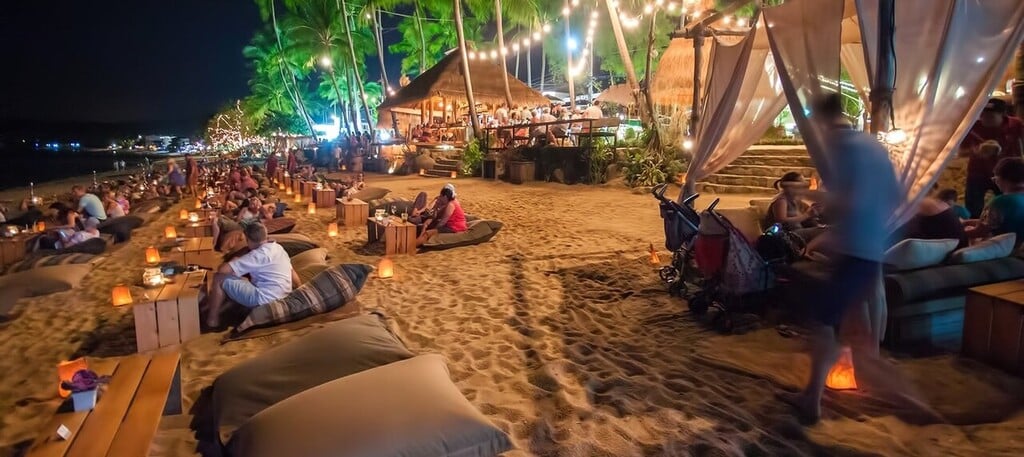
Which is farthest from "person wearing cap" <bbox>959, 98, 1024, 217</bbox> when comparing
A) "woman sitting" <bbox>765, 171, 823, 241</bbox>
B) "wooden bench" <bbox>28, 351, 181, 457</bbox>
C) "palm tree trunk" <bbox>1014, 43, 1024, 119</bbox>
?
"wooden bench" <bbox>28, 351, 181, 457</bbox>

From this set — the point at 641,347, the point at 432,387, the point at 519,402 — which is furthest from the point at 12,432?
the point at 641,347

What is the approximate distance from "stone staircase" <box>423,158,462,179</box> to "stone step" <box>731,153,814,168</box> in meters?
10.2

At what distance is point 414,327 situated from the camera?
5121 mm

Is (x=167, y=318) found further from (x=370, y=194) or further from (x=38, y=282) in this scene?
(x=370, y=194)

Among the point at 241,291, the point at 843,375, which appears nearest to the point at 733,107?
the point at 843,375

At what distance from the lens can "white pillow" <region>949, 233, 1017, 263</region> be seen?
434cm

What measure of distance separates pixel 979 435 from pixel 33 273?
8.76 metres

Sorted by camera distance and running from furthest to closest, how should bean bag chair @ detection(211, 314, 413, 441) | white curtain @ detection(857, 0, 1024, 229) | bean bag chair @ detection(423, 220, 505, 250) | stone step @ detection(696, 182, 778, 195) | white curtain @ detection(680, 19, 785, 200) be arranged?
stone step @ detection(696, 182, 778, 195)
bean bag chair @ detection(423, 220, 505, 250)
white curtain @ detection(680, 19, 785, 200)
white curtain @ detection(857, 0, 1024, 229)
bean bag chair @ detection(211, 314, 413, 441)

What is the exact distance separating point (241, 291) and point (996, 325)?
228 inches

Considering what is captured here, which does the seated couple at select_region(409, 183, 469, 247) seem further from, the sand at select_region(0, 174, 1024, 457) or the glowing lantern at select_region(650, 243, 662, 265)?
the glowing lantern at select_region(650, 243, 662, 265)

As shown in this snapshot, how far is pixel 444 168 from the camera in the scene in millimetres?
21562

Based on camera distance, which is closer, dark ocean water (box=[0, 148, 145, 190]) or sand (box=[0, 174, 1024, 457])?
sand (box=[0, 174, 1024, 457])

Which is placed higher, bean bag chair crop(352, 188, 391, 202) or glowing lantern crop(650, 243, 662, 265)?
bean bag chair crop(352, 188, 391, 202)

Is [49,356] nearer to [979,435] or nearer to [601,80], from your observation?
[979,435]
